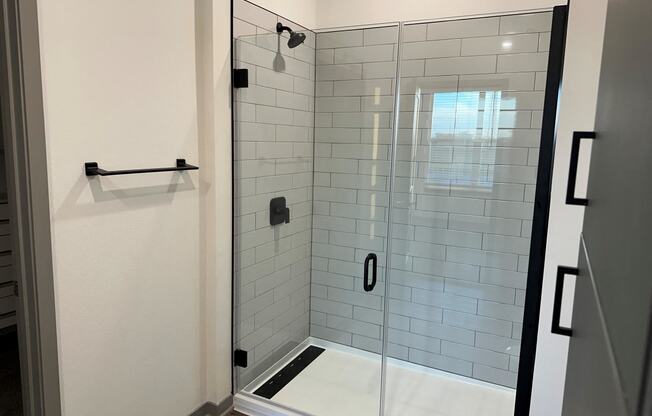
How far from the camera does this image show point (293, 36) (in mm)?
2650

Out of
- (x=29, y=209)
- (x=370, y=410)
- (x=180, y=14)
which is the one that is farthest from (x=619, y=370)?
(x=370, y=410)

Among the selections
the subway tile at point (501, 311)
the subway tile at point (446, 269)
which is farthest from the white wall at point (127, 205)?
the subway tile at point (501, 311)

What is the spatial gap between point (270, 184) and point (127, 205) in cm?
100

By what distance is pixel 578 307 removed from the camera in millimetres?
1089

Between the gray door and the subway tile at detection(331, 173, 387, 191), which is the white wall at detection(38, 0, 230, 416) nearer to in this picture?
the subway tile at detection(331, 173, 387, 191)

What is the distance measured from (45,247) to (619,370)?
5.32 ft

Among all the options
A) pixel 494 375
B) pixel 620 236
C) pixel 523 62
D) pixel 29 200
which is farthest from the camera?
pixel 494 375

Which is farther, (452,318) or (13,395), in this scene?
(452,318)

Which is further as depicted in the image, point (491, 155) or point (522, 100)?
point (491, 155)

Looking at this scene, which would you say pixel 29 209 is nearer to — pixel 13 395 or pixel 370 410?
pixel 13 395

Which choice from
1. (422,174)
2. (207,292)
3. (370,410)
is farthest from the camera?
(422,174)

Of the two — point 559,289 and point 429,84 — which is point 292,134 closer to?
point 429,84

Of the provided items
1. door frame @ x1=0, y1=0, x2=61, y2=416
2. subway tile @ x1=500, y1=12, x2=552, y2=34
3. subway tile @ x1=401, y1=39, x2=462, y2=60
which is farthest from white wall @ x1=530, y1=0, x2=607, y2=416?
door frame @ x1=0, y1=0, x2=61, y2=416

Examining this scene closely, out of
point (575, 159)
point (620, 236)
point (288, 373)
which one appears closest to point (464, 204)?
point (288, 373)
